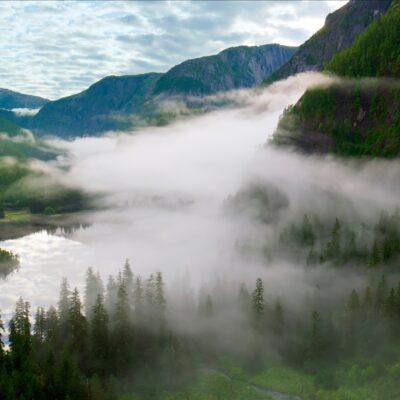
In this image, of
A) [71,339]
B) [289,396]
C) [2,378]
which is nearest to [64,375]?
[2,378]

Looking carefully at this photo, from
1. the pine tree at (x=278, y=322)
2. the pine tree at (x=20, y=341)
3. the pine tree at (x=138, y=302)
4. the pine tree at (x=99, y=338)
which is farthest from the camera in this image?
the pine tree at (x=278, y=322)

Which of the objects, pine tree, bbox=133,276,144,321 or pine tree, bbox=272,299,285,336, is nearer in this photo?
pine tree, bbox=133,276,144,321

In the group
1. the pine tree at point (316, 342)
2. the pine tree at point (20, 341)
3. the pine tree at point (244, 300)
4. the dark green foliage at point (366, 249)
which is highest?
the dark green foliage at point (366, 249)

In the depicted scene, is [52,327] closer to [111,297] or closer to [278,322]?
[111,297]

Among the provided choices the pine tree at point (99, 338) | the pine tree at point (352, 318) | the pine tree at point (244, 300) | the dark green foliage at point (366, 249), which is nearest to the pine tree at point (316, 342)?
the pine tree at point (352, 318)

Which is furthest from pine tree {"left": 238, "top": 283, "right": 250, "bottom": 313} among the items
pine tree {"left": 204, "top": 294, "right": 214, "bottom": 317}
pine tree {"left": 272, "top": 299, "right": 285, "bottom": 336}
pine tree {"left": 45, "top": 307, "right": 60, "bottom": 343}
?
pine tree {"left": 45, "top": 307, "right": 60, "bottom": 343}

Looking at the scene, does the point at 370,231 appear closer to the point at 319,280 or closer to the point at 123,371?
the point at 319,280

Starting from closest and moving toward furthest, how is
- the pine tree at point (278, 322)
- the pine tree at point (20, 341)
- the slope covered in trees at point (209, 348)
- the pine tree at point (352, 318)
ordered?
the pine tree at point (20, 341) < the slope covered in trees at point (209, 348) < the pine tree at point (352, 318) < the pine tree at point (278, 322)

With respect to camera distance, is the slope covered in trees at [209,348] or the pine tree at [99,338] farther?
the pine tree at [99,338]

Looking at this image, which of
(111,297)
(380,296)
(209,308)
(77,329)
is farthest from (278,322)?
(77,329)

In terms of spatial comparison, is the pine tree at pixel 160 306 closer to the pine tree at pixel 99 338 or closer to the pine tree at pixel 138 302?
the pine tree at pixel 138 302

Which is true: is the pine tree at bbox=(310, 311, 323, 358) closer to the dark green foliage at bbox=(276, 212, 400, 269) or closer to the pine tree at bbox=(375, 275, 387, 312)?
the pine tree at bbox=(375, 275, 387, 312)
